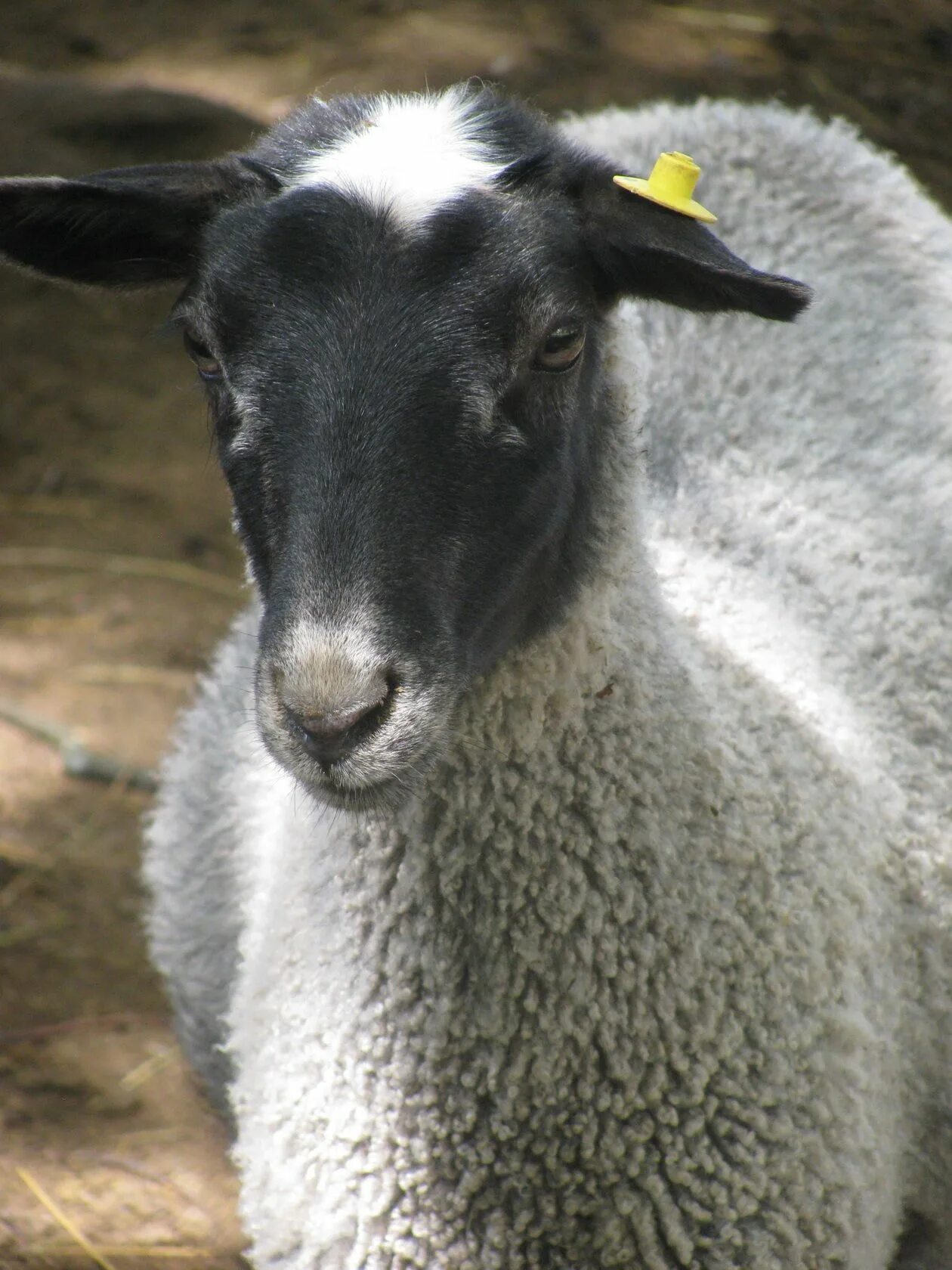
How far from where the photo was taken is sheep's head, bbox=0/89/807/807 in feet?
5.98

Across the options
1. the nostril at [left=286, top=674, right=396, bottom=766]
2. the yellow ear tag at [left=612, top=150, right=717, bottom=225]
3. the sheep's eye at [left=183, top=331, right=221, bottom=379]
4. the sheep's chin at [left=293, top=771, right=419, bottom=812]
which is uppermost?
the yellow ear tag at [left=612, top=150, right=717, bottom=225]

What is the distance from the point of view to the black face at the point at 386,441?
70.9 inches

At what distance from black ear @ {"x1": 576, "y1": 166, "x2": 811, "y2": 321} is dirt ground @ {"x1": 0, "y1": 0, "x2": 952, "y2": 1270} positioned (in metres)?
0.79

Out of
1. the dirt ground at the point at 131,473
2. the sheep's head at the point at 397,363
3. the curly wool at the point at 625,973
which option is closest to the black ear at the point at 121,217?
the sheep's head at the point at 397,363

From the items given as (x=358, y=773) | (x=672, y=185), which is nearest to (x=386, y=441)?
(x=358, y=773)

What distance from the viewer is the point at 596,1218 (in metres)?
2.16

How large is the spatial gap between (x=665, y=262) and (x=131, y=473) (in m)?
4.59

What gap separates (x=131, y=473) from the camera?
6270 mm

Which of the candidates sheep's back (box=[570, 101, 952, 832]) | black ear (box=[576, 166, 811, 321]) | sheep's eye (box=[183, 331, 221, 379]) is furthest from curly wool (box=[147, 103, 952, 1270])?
sheep's eye (box=[183, 331, 221, 379])

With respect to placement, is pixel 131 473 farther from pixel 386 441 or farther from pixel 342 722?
pixel 342 722

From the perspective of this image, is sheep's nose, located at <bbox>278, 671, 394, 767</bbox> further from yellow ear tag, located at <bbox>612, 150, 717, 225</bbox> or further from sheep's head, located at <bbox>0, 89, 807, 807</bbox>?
yellow ear tag, located at <bbox>612, 150, 717, 225</bbox>

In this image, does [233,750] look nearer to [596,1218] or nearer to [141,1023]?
[141,1023]

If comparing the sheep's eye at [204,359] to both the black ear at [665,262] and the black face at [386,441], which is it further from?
the black ear at [665,262]

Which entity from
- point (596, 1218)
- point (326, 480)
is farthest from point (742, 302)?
point (596, 1218)
